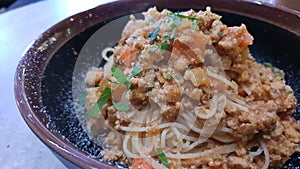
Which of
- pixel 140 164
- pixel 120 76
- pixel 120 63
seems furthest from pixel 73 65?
pixel 140 164

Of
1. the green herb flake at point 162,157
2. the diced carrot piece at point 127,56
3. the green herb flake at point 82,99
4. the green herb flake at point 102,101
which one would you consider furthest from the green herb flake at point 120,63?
the green herb flake at point 162,157

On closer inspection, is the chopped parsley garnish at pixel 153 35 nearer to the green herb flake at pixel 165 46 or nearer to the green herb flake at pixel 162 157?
the green herb flake at pixel 165 46

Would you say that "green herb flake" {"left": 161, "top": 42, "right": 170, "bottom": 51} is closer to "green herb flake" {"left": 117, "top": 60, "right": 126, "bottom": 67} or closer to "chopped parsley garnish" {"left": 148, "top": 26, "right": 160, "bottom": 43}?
"chopped parsley garnish" {"left": 148, "top": 26, "right": 160, "bottom": 43}

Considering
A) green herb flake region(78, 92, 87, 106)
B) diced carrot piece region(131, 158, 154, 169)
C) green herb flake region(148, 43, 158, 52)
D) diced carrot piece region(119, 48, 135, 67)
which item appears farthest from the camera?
green herb flake region(78, 92, 87, 106)

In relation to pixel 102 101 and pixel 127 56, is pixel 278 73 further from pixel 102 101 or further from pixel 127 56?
pixel 102 101

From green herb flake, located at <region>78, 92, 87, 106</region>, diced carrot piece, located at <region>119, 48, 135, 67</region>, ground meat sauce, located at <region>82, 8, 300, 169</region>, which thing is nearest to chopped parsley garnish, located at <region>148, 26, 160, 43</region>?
ground meat sauce, located at <region>82, 8, 300, 169</region>

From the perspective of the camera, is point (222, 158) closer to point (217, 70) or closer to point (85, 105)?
point (217, 70)
